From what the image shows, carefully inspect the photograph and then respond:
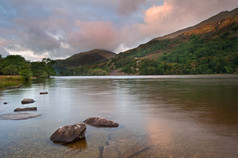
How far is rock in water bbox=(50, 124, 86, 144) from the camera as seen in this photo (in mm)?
10359

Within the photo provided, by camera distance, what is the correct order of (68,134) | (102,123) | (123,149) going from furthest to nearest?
1. (102,123)
2. (68,134)
3. (123,149)

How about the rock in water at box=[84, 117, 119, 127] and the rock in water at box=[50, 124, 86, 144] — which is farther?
the rock in water at box=[84, 117, 119, 127]

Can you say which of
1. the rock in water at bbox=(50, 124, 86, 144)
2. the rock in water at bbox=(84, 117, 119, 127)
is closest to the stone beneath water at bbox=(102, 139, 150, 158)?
the rock in water at bbox=(50, 124, 86, 144)

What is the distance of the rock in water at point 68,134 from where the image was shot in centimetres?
1036

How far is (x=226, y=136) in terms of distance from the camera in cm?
1062

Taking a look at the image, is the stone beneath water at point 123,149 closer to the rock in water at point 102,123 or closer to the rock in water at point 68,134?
the rock in water at point 68,134

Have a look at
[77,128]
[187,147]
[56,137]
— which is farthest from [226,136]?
[56,137]

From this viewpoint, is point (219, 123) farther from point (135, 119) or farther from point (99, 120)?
point (99, 120)

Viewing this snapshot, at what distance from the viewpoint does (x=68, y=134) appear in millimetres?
10578

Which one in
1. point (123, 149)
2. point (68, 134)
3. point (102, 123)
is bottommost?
point (123, 149)

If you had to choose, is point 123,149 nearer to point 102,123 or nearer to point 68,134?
point 68,134

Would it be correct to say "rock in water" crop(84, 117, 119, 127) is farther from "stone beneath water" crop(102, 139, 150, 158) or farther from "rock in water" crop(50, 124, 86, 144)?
"stone beneath water" crop(102, 139, 150, 158)

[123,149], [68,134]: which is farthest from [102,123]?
[123,149]

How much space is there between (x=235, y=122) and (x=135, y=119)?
7.60 metres
